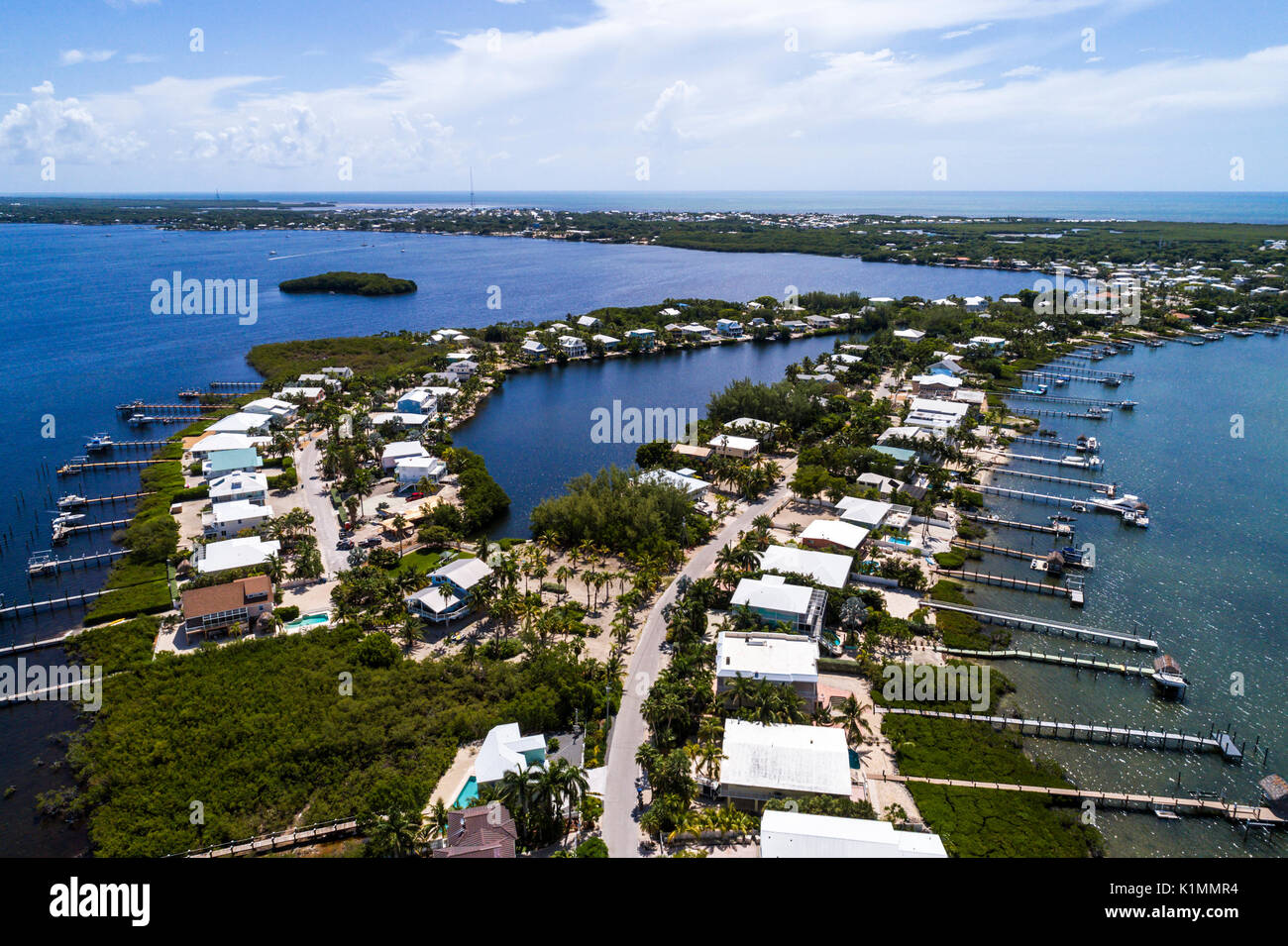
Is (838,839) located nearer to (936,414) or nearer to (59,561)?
(59,561)

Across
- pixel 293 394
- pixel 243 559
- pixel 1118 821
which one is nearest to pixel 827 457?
pixel 1118 821

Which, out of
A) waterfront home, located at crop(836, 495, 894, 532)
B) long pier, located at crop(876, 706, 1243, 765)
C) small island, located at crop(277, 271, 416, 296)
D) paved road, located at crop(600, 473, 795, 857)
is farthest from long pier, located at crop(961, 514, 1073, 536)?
small island, located at crop(277, 271, 416, 296)

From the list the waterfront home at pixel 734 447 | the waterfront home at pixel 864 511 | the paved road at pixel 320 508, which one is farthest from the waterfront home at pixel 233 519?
the waterfront home at pixel 864 511

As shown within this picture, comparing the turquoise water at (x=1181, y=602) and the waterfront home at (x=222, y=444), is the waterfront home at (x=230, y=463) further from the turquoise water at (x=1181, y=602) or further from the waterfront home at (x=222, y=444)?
the turquoise water at (x=1181, y=602)

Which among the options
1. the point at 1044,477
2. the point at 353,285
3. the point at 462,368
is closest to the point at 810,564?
the point at 1044,477

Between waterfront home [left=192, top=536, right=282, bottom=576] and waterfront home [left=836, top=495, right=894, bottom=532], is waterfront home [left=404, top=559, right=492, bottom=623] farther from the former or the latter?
waterfront home [left=836, top=495, right=894, bottom=532]

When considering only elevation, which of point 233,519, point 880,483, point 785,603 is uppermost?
point 880,483

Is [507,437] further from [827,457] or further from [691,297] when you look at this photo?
[691,297]
